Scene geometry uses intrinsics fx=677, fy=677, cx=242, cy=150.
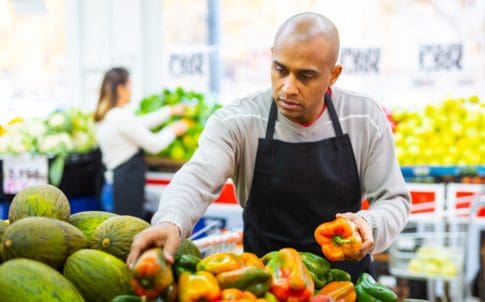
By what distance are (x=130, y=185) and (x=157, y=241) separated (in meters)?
4.11

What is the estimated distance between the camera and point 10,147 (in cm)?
559

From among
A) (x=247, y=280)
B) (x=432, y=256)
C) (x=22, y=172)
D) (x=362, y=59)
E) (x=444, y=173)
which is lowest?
(x=432, y=256)

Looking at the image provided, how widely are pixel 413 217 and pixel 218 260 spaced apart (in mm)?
2729

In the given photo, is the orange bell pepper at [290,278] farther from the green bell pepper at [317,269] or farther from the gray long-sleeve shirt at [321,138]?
the gray long-sleeve shirt at [321,138]

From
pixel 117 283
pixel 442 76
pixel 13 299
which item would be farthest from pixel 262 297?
pixel 442 76

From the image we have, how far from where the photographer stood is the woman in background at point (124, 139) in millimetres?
5586

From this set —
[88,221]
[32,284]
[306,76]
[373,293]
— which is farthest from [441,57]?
[32,284]

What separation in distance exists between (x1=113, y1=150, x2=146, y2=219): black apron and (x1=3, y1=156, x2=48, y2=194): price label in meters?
0.60

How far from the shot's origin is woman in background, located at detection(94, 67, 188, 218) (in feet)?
18.3

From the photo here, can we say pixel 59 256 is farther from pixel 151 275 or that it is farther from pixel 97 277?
pixel 151 275

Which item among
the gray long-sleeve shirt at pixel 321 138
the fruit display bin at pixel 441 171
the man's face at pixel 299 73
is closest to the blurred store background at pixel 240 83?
the fruit display bin at pixel 441 171

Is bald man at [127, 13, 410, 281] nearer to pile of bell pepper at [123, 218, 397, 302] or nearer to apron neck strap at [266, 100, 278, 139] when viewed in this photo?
apron neck strap at [266, 100, 278, 139]

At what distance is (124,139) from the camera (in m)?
5.64

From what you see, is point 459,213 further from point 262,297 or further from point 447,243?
point 262,297
